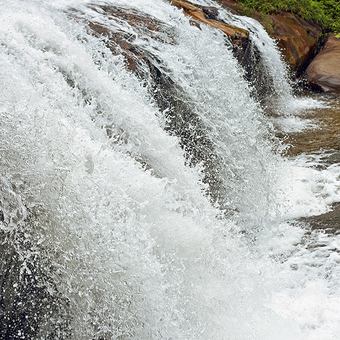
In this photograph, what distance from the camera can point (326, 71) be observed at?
18.5ft

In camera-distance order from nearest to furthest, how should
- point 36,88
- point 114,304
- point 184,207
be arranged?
point 114,304
point 36,88
point 184,207

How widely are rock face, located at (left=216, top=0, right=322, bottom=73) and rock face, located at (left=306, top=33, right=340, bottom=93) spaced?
197 millimetres

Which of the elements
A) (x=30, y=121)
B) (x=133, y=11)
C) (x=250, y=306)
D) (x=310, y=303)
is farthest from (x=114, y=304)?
(x=133, y=11)

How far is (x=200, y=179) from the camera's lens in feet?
9.94

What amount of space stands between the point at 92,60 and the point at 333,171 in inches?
114

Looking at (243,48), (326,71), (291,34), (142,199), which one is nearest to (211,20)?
(243,48)

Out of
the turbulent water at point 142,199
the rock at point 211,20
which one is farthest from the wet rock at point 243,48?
the turbulent water at point 142,199

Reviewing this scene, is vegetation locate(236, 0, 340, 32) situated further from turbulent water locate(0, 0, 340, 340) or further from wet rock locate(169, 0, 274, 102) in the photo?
turbulent water locate(0, 0, 340, 340)

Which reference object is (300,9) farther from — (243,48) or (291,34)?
(243,48)

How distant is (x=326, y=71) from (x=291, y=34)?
38.2 inches

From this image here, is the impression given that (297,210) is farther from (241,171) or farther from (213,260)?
(213,260)

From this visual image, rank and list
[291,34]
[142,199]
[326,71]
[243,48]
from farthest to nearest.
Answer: [291,34], [326,71], [243,48], [142,199]

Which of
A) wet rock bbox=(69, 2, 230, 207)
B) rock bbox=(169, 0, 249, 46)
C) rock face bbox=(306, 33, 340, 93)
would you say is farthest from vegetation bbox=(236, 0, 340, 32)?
wet rock bbox=(69, 2, 230, 207)

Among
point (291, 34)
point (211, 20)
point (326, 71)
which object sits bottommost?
point (211, 20)
